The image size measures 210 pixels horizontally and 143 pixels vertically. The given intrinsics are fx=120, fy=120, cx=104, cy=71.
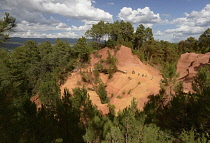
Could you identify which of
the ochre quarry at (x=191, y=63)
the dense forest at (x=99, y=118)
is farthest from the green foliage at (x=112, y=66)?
the ochre quarry at (x=191, y=63)

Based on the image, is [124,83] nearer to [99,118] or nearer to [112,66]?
[112,66]

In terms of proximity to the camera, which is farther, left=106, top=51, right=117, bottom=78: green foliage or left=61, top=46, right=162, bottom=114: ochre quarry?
left=106, top=51, right=117, bottom=78: green foliage

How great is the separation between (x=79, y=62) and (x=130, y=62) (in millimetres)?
19269

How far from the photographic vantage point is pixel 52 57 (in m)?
44.2

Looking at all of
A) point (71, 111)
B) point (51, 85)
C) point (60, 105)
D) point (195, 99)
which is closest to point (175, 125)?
point (195, 99)

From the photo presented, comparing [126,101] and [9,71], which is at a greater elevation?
[9,71]

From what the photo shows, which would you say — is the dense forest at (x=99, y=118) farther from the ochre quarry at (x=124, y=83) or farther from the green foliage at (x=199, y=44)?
the green foliage at (x=199, y=44)

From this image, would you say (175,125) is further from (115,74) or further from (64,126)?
(115,74)

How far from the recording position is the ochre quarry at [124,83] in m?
24.0

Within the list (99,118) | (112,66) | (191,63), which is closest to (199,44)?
(191,63)

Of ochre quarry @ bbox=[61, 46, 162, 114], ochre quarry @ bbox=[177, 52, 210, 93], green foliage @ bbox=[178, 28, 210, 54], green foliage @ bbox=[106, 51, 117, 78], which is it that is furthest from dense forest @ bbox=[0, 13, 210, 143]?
green foliage @ bbox=[178, 28, 210, 54]

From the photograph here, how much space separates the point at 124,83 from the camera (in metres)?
33.2

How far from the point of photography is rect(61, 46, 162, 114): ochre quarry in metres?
24.0

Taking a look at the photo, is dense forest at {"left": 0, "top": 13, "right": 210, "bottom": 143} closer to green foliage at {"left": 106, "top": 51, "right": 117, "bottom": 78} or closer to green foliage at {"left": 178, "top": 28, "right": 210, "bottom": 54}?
green foliage at {"left": 106, "top": 51, "right": 117, "bottom": 78}
